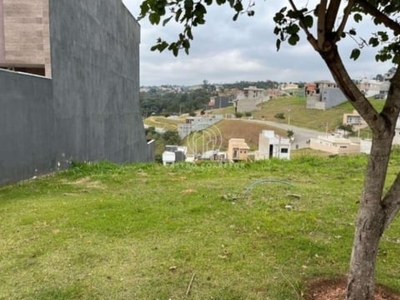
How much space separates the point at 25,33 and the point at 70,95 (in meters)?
1.47

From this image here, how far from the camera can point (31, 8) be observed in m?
6.52

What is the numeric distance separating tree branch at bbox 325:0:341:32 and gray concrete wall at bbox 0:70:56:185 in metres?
4.93

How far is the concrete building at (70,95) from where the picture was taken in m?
5.65

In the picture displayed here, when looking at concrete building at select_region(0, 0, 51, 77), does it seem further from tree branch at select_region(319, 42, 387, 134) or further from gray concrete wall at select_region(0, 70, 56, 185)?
tree branch at select_region(319, 42, 387, 134)

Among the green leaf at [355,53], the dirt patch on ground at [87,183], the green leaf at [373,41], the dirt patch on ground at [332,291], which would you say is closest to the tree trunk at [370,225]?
the dirt patch on ground at [332,291]

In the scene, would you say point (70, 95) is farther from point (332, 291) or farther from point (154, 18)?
point (332, 291)

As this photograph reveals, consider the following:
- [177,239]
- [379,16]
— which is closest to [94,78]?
[177,239]

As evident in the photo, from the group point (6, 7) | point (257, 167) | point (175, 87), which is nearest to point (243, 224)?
point (257, 167)

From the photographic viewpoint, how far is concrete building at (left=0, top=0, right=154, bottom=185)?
18.5 feet

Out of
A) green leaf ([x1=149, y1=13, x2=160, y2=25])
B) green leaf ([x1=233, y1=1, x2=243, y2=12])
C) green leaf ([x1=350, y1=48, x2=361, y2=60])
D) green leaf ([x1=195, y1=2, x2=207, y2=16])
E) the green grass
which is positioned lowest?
the green grass

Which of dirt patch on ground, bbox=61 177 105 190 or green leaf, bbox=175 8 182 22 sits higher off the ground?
green leaf, bbox=175 8 182 22

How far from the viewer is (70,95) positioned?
761cm

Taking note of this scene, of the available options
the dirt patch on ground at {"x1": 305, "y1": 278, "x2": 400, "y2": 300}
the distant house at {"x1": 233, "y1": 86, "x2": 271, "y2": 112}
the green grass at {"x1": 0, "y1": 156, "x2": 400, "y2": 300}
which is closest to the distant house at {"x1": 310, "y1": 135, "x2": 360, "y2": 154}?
the green grass at {"x1": 0, "y1": 156, "x2": 400, "y2": 300}

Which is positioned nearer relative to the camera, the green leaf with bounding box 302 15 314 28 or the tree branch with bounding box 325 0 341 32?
the tree branch with bounding box 325 0 341 32
